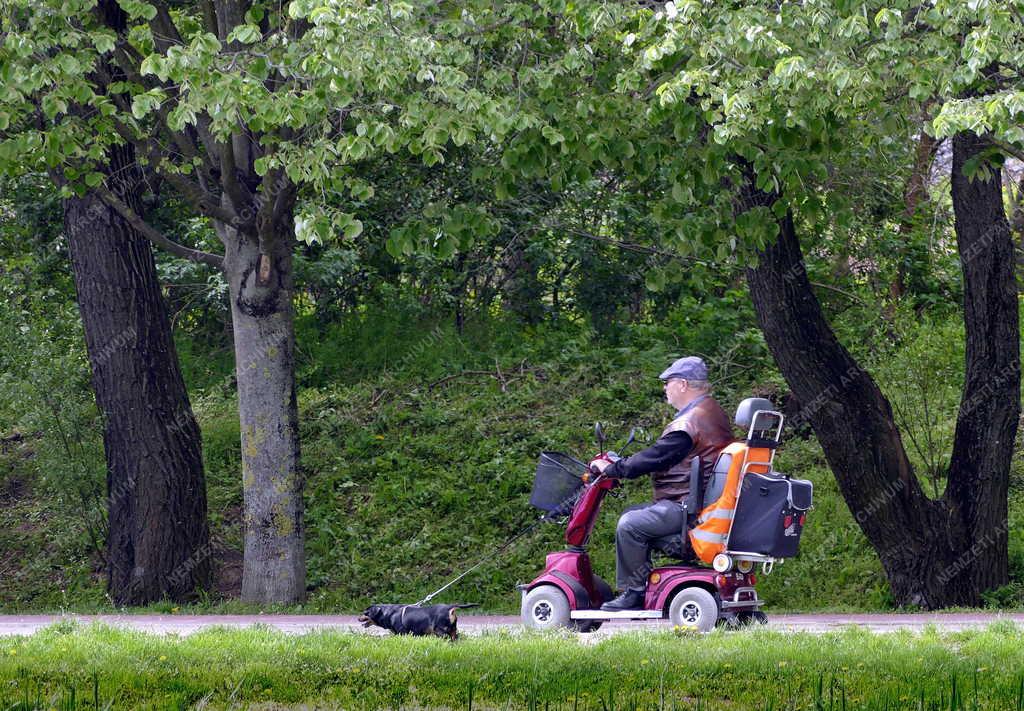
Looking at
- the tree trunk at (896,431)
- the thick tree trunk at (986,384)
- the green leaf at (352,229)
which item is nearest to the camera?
the green leaf at (352,229)

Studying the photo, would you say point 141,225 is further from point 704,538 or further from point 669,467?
point 704,538

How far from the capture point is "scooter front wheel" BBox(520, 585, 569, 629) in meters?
8.57

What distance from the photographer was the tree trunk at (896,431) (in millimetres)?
11273

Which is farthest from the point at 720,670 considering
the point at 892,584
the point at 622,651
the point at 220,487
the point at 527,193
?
the point at 527,193

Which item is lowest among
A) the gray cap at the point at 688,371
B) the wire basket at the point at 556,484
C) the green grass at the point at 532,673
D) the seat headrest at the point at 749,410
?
the green grass at the point at 532,673

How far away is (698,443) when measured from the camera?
837 cm

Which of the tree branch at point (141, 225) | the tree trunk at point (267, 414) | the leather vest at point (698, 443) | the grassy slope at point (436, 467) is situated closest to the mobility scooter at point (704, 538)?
the leather vest at point (698, 443)

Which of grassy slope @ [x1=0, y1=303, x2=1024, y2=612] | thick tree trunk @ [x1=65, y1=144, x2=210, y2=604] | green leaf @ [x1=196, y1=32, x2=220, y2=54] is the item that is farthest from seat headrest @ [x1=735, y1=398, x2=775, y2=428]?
thick tree trunk @ [x1=65, y1=144, x2=210, y2=604]

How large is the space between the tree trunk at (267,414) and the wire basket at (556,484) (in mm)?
4067

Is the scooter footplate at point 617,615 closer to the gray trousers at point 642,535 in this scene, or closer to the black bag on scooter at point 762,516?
the gray trousers at point 642,535

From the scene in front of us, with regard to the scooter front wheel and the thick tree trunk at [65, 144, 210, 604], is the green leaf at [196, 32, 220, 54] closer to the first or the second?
the scooter front wheel

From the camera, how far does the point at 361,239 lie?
60.8ft

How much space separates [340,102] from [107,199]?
3539mm

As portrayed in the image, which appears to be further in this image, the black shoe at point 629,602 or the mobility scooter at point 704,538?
the black shoe at point 629,602
